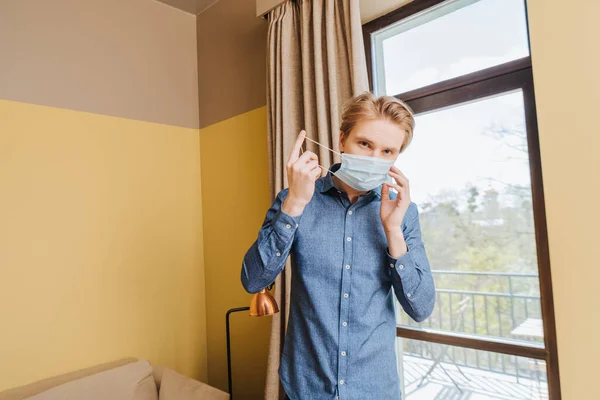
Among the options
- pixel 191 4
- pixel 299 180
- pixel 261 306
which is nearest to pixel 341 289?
pixel 299 180

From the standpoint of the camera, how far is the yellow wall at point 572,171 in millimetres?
1192

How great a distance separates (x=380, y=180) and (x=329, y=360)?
1.57 ft

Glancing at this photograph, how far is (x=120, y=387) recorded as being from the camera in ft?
6.42

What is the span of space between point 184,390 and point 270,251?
129 centimetres

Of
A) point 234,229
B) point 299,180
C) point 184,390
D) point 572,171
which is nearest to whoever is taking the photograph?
point 299,180

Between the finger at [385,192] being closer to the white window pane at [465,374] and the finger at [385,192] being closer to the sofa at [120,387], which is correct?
the white window pane at [465,374]

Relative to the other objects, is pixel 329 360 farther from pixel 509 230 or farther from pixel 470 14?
pixel 470 14

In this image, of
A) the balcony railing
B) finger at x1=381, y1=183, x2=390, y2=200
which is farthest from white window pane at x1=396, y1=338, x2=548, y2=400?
finger at x1=381, y1=183, x2=390, y2=200

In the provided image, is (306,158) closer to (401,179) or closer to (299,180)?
(299,180)

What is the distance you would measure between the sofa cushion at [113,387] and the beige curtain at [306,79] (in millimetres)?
658

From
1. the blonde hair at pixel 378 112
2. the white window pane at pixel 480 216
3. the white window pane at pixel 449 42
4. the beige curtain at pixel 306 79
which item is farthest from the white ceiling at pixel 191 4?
the blonde hair at pixel 378 112

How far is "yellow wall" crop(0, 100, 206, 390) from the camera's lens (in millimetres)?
1983

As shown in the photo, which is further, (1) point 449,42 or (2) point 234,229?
(2) point 234,229

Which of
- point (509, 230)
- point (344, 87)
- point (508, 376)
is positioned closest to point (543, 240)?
point (509, 230)
